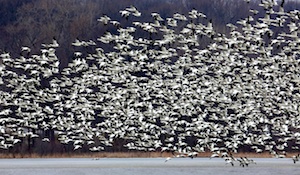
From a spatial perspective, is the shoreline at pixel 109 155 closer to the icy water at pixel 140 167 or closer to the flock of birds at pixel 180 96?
the flock of birds at pixel 180 96

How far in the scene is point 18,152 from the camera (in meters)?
42.2

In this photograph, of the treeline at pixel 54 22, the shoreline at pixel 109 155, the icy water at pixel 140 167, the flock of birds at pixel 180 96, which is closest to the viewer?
the icy water at pixel 140 167

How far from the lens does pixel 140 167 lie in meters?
35.8

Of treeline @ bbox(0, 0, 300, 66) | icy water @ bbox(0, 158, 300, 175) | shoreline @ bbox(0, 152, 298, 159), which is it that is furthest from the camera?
treeline @ bbox(0, 0, 300, 66)

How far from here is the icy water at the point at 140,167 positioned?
34.1 meters

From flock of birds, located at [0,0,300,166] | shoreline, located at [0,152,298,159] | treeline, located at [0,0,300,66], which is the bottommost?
shoreline, located at [0,152,298,159]

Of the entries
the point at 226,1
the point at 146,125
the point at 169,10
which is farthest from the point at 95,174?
the point at 226,1

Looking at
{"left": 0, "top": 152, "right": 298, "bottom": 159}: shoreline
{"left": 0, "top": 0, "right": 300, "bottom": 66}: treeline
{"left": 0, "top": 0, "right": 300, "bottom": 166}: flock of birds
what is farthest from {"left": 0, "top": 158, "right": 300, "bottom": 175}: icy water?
{"left": 0, "top": 0, "right": 300, "bottom": 66}: treeline

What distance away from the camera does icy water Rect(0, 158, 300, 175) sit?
34.1 meters

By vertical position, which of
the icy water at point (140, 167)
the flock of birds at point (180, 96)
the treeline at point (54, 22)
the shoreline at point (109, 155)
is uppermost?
the treeline at point (54, 22)

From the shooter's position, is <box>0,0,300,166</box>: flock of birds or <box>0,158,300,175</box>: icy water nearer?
<box>0,158,300,175</box>: icy water

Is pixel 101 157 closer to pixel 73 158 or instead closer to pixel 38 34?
pixel 73 158

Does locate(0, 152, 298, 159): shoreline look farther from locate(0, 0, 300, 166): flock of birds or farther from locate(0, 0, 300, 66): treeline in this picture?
locate(0, 0, 300, 66): treeline

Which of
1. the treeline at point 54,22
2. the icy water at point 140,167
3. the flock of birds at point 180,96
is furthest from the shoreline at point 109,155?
the treeline at point 54,22
